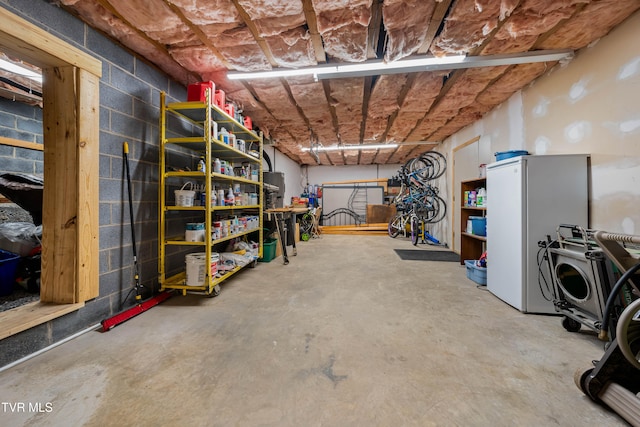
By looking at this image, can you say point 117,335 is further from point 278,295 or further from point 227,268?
point 278,295

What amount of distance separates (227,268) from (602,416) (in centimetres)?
276

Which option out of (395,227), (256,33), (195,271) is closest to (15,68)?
(256,33)

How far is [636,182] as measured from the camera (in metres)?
1.58

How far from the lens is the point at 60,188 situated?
5.09ft

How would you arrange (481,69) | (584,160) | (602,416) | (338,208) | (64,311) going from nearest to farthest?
(602,416)
(64,311)
(584,160)
(481,69)
(338,208)

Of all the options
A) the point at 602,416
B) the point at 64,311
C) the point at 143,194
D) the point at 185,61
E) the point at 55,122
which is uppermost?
the point at 185,61

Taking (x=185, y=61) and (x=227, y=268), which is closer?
(x=185, y=61)

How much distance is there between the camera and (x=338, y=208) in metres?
8.17

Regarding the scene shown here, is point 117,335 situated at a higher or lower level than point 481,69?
lower

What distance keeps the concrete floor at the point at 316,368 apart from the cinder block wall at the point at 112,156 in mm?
195

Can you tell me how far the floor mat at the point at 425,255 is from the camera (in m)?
3.81

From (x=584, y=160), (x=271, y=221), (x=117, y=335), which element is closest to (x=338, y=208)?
(x=271, y=221)

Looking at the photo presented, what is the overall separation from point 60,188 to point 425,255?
4.65 meters

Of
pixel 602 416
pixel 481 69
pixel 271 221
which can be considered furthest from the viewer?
pixel 271 221
